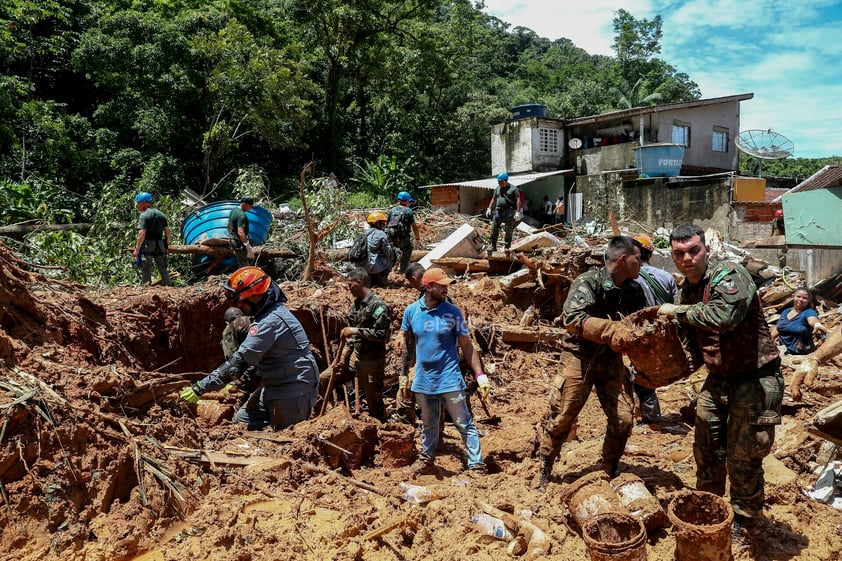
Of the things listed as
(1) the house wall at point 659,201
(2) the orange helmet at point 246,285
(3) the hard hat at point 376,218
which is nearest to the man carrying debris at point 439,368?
(2) the orange helmet at point 246,285

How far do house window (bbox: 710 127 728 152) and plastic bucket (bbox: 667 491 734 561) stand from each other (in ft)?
77.6

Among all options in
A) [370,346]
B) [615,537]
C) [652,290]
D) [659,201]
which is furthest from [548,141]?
[615,537]

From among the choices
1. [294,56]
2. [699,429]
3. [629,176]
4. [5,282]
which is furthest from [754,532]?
[294,56]

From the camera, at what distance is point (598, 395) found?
4492 mm

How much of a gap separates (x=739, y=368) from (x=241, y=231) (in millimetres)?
8023

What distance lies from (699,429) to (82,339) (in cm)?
504

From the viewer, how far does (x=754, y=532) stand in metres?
3.85

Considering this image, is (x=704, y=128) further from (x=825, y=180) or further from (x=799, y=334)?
(x=799, y=334)

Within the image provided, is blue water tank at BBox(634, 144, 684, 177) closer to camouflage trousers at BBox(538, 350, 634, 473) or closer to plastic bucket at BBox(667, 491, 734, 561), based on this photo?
camouflage trousers at BBox(538, 350, 634, 473)

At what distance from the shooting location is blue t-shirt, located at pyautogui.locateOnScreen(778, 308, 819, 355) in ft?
26.7

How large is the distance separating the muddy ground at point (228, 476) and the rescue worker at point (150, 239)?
342 cm

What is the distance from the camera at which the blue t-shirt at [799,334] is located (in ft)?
26.7

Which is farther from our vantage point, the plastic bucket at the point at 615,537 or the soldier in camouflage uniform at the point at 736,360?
the soldier in camouflage uniform at the point at 736,360

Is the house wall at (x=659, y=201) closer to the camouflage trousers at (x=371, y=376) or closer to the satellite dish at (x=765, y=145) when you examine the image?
the satellite dish at (x=765, y=145)
